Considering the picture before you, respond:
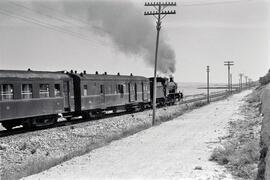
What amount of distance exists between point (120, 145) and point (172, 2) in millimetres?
14799

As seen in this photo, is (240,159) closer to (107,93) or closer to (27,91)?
(27,91)

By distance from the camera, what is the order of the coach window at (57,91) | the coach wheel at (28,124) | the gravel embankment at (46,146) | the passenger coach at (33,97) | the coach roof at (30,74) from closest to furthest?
the gravel embankment at (46,146), the passenger coach at (33,97), the coach roof at (30,74), the coach wheel at (28,124), the coach window at (57,91)

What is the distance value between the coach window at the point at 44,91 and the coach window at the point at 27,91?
2.76 feet

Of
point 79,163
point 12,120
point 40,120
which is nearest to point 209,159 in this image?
point 79,163

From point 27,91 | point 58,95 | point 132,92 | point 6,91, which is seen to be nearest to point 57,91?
point 58,95

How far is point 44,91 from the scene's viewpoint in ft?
68.0

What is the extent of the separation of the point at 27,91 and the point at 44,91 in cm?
161

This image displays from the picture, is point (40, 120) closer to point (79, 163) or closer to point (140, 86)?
point (79, 163)

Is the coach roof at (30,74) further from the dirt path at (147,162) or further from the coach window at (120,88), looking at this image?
the coach window at (120,88)

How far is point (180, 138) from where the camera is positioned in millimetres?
15805

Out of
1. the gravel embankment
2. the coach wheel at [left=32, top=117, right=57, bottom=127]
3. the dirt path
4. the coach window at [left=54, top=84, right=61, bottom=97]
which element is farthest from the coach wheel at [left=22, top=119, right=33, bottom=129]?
the dirt path

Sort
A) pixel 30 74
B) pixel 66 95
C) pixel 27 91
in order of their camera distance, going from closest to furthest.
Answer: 1. pixel 27 91
2. pixel 30 74
3. pixel 66 95

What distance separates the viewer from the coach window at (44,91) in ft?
66.8

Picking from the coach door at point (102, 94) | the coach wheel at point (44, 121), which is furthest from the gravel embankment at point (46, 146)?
the coach door at point (102, 94)
